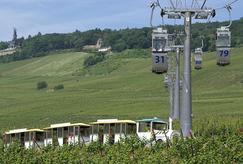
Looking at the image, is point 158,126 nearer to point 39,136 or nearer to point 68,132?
point 68,132

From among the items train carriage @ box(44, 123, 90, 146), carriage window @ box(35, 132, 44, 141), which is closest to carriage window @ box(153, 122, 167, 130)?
train carriage @ box(44, 123, 90, 146)

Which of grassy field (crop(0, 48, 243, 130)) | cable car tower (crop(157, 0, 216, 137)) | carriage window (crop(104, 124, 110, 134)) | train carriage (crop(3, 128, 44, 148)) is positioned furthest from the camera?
grassy field (crop(0, 48, 243, 130))

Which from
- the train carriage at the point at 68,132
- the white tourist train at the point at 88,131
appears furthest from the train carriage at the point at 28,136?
the train carriage at the point at 68,132

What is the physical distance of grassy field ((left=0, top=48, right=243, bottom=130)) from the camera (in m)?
85.9

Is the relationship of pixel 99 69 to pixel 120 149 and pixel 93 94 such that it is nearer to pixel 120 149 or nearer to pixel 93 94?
pixel 93 94

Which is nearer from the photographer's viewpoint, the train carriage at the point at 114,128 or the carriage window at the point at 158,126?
the carriage window at the point at 158,126

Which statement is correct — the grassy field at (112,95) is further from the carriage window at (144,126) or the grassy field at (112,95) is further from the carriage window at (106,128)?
the carriage window at (144,126)

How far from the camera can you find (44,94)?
149 meters

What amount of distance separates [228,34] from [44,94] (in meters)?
120

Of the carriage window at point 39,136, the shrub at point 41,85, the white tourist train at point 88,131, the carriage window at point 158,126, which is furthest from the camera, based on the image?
the shrub at point 41,85

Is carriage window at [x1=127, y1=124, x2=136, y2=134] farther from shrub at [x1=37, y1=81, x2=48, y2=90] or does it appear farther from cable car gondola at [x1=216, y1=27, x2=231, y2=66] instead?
shrub at [x1=37, y1=81, x2=48, y2=90]

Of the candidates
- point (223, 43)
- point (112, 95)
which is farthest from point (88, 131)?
point (112, 95)

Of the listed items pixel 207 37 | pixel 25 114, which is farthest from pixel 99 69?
pixel 25 114

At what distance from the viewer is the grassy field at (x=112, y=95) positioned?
282 feet
